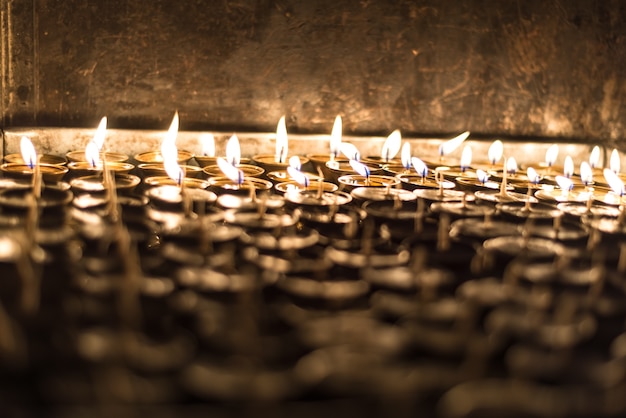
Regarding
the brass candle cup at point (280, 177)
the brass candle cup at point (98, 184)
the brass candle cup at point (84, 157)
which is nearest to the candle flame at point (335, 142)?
the brass candle cup at point (280, 177)

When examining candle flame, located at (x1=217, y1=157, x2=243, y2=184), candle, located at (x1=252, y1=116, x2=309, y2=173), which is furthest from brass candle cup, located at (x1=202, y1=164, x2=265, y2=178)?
candle flame, located at (x1=217, y1=157, x2=243, y2=184)

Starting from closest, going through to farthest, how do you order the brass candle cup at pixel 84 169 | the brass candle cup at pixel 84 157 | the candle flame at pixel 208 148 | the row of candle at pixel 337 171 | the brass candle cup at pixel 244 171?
the row of candle at pixel 337 171 → the brass candle cup at pixel 84 169 → the brass candle cup at pixel 244 171 → the brass candle cup at pixel 84 157 → the candle flame at pixel 208 148

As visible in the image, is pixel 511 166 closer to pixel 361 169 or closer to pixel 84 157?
pixel 361 169

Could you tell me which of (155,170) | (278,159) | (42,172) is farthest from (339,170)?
(42,172)

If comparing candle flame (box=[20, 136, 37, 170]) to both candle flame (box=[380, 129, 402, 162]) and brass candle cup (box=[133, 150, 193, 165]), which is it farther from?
candle flame (box=[380, 129, 402, 162])

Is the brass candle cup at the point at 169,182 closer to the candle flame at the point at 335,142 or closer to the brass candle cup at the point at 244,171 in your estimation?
the brass candle cup at the point at 244,171
